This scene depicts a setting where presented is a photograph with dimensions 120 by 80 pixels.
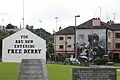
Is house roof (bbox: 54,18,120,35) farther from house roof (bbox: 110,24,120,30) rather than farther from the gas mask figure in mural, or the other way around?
the gas mask figure in mural

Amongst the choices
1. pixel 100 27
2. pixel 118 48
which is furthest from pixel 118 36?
pixel 100 27

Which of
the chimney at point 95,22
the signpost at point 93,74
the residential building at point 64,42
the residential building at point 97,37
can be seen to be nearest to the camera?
the signpost at point 93,74

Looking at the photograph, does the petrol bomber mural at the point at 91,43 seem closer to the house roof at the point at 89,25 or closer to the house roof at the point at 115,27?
the house roof at the point at 89,25

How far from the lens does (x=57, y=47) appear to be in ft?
346

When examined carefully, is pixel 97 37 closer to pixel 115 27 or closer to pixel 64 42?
pixel 115 27

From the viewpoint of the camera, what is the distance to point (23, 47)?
1669 cm

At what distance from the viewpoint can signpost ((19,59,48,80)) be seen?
18.1 m

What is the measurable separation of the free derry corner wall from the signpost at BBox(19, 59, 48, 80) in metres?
1.14

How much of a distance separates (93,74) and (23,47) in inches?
161

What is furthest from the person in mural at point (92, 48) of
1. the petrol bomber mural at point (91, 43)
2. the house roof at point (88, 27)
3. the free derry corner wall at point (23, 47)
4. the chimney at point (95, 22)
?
the free derry corner wall at point (23, 47)

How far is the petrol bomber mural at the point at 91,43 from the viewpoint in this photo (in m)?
92.2

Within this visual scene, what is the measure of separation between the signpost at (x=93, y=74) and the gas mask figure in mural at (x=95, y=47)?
72.4 metres

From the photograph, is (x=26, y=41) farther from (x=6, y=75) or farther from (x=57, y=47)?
(x=57, y=47)

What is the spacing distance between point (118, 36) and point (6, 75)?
236 ft
